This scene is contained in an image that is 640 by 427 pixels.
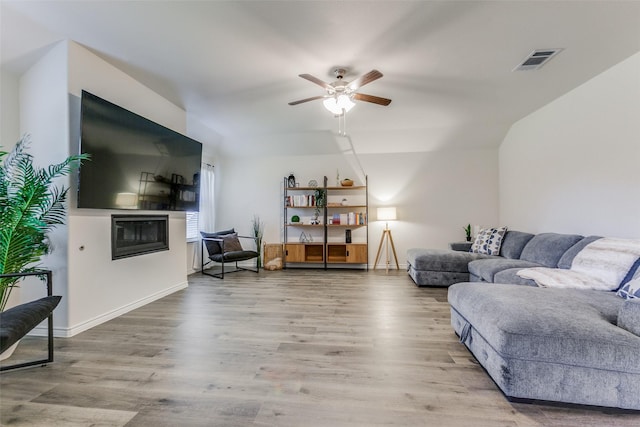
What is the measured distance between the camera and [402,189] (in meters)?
5.59

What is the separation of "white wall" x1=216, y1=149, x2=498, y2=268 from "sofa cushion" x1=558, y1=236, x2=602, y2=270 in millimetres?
2436

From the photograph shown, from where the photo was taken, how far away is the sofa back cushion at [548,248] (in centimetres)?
312

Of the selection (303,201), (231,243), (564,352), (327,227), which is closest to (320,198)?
(303,201)

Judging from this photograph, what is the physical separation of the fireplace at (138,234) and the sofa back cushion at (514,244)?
4.99 metres

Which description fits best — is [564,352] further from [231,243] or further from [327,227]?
[231,243]

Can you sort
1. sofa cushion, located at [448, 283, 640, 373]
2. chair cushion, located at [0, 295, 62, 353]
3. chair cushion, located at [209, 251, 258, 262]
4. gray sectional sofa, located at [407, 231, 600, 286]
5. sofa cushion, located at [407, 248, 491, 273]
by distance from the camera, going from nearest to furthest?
sofa cushion, located at [448, 283, 640, 373] → chair cushion, located at [0, 295, 62, 353] → gray sectional sofa, located at [407, 231, 600, 286] → sofa cushion, located at [407, 248, 491, 273] → chair cushion, located at [209, 251, 258, 262]

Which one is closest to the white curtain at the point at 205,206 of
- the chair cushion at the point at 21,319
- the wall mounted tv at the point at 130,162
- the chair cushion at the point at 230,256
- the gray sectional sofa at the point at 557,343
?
the chair cushion at the point at 230,256

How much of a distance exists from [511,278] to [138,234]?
436 cm

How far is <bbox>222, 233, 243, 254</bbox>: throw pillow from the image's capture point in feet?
16.6

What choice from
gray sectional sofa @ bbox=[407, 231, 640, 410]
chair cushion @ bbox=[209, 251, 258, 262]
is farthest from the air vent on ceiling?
chair cushion @ bbox=[209, 251, 258, 262]

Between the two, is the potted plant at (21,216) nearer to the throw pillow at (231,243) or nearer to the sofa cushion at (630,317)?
the throw pillow at (231,243)

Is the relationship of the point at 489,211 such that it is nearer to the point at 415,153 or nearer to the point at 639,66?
the point at 415,153

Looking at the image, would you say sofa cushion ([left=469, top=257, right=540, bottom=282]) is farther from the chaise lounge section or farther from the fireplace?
the fireplace

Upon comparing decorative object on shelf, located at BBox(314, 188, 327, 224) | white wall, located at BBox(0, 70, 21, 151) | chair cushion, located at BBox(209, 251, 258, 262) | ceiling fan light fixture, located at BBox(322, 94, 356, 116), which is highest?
ceiling fan light fixture, located at BBox(322, 94, 356, 116)
